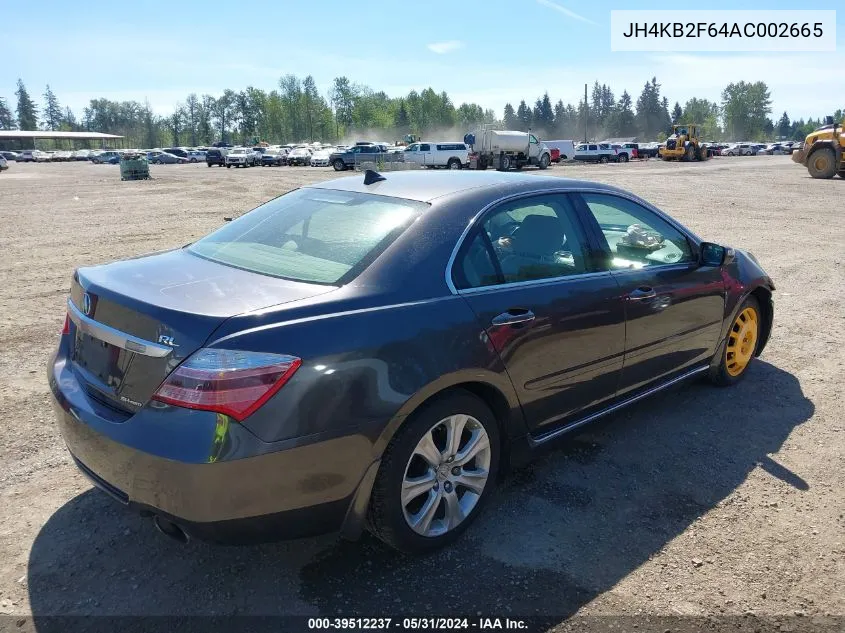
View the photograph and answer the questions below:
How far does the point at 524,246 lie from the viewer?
3.38 meters

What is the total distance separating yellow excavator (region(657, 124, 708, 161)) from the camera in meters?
51.0

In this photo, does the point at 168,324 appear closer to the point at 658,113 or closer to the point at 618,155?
the point at 618,155

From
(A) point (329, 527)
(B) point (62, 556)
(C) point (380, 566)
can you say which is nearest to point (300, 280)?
(A) point (329, 527)

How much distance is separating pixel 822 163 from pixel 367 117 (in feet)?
385

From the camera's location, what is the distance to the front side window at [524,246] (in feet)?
10.0

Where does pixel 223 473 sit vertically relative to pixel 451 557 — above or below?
above

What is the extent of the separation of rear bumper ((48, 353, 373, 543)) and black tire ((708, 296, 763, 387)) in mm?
3156

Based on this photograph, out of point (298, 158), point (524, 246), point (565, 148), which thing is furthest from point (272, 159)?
point (524, 246)

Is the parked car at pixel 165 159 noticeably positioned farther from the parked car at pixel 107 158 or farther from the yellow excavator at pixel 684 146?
the yellow excavator at pixel 684 146

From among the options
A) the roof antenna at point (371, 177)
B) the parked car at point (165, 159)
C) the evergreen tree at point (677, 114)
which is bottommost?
the roof antenna at point (371, 177)

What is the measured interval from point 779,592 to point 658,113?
157 metres

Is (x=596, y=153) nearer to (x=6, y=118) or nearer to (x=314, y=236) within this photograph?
(x=314, y=236)

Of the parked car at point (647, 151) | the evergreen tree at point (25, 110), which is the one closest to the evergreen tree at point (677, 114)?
the parked car at point (647, 151)

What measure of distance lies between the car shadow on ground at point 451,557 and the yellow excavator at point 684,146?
52.6 metres
